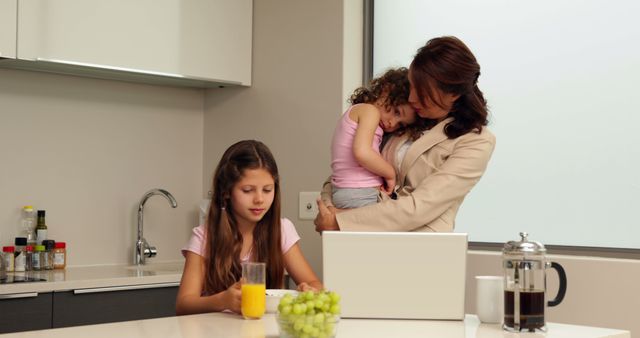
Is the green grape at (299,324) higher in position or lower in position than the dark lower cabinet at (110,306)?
higher

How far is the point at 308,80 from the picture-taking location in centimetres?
362

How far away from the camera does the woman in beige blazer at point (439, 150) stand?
7.55 ft

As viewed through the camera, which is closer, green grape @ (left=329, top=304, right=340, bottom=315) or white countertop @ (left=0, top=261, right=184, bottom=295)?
green grape @ (left=329, top=304, right=340, bottom=315)

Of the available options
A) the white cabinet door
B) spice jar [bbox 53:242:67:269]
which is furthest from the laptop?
spice jar [bbox 53:242:67:269]

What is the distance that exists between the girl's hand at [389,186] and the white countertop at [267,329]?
22.5 inches

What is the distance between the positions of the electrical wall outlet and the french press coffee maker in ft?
5.42

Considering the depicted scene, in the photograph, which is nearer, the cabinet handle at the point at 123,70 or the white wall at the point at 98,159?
the cabinet handle at the point at 123,70

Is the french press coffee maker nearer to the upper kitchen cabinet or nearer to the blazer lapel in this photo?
the blazer lapel

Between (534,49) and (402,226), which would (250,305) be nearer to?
(402,226)

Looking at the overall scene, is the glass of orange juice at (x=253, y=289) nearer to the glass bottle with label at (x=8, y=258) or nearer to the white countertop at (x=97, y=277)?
the white countertop at (x=97, y=277)

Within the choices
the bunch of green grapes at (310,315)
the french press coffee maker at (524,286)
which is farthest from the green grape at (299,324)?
the french press coffee maker at (524,286)

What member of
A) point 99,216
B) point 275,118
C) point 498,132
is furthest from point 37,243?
point 498,132

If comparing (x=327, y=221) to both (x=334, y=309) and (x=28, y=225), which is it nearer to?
(x=334, y=309)

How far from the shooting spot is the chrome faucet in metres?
3.76
